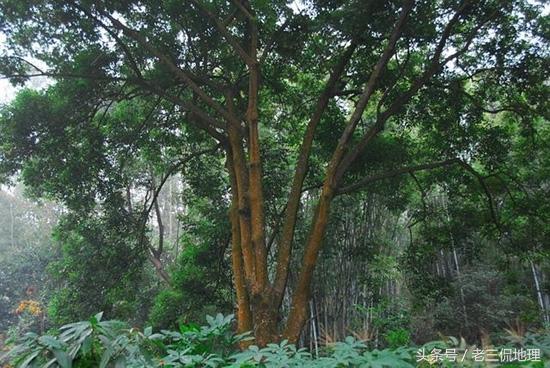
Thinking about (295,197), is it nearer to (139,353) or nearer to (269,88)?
(269,88)

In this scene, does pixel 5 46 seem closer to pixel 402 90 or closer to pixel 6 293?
pixel 402 90

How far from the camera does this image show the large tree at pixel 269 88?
12.4ft

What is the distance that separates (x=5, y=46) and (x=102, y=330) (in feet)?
12.6

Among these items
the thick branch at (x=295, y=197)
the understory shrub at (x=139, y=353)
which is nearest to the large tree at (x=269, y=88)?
the thick branch at (x=295, y=197)

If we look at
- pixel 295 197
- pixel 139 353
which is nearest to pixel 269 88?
pixel 295 197

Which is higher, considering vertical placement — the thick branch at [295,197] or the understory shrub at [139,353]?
the thick branch at [295,197]

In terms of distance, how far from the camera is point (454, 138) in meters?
4.76

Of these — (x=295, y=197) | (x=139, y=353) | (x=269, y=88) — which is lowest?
(x=139, y=353)

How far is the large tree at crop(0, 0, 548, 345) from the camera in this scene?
3.78 m

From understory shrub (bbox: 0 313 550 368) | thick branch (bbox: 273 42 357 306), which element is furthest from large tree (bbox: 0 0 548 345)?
understory shrub (bbox: 0 313 550 368)

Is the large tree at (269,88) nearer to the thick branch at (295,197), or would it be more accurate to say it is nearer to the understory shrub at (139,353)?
the thick branch at (295,197)

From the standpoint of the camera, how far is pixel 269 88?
5117 mm

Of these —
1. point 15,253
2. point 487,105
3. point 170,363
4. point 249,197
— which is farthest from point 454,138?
point 15,253

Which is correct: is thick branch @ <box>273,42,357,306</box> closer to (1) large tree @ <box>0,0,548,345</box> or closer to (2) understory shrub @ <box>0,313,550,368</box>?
(1) large tree @ <box>0,0,548,345</box>
